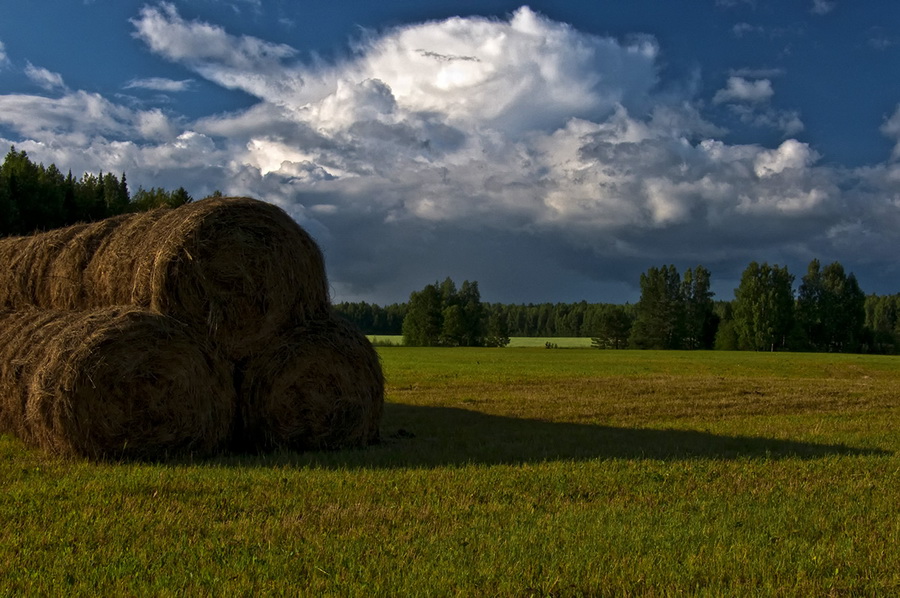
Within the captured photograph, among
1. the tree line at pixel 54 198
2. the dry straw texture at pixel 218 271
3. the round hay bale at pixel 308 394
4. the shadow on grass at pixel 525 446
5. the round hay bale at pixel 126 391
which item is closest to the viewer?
the round hay bale at pixel 126 391

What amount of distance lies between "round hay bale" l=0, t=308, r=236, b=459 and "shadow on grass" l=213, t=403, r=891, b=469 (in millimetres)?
767

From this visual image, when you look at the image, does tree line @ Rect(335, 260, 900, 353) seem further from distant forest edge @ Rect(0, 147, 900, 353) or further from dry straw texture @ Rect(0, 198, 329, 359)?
dry straw texture @ Rect(0, 198, 329, 359)

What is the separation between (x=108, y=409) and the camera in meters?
9.10

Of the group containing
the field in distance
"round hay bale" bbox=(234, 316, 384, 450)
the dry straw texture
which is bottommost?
the field in distance

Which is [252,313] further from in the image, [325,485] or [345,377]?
[325,485]

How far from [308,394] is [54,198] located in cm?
3829

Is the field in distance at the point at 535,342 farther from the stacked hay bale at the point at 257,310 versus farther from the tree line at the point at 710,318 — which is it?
the stacked hay bale at the point at 257,310

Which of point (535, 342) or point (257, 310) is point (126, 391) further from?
point (535, 342)

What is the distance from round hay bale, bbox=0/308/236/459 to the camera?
29.3 ft

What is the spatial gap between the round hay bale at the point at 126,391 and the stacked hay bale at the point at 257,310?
1.02 feet

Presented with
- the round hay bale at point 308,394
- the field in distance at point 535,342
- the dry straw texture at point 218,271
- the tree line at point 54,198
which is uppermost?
the tree line at point 54,198

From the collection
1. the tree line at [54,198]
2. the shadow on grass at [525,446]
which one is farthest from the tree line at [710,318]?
the shadow on grass at [525,446]

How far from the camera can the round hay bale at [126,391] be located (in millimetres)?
8945

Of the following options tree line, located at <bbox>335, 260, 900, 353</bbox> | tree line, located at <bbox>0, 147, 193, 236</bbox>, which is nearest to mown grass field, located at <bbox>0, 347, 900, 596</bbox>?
tree line, located at <bbox>0, 147, 193, 236</bbox>
